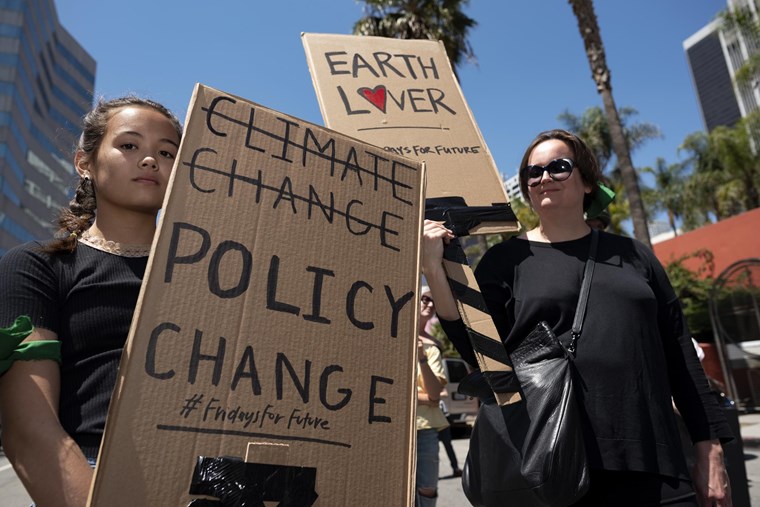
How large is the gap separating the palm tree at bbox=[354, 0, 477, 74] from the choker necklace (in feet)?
46.4

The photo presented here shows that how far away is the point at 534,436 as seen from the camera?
176 centimetres

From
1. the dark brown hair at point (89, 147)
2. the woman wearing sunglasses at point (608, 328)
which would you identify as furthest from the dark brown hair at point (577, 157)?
the dark brown hair at point (89, 147)

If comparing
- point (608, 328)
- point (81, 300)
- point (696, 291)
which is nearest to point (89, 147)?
point (81, 300)

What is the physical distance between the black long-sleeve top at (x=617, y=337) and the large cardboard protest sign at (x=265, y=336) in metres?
0.60

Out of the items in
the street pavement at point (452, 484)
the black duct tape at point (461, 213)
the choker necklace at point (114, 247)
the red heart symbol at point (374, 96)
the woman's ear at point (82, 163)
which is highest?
the red heart symbol at point (374, 96)

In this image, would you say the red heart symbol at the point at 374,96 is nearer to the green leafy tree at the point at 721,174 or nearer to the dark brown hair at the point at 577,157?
the dark brown hair at the point at 577,157

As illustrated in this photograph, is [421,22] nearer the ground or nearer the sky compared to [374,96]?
nearer the sky

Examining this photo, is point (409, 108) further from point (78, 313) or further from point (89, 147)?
point (78, 313)

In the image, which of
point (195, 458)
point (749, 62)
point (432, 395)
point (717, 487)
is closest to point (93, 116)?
point (195, 458)

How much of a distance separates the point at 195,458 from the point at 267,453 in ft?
0.48

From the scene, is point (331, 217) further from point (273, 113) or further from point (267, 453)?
point (267, 453)

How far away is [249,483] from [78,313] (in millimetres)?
575

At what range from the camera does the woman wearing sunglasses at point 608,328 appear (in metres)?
1.86

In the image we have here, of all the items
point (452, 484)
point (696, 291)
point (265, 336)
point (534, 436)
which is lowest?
point (452, 484)
